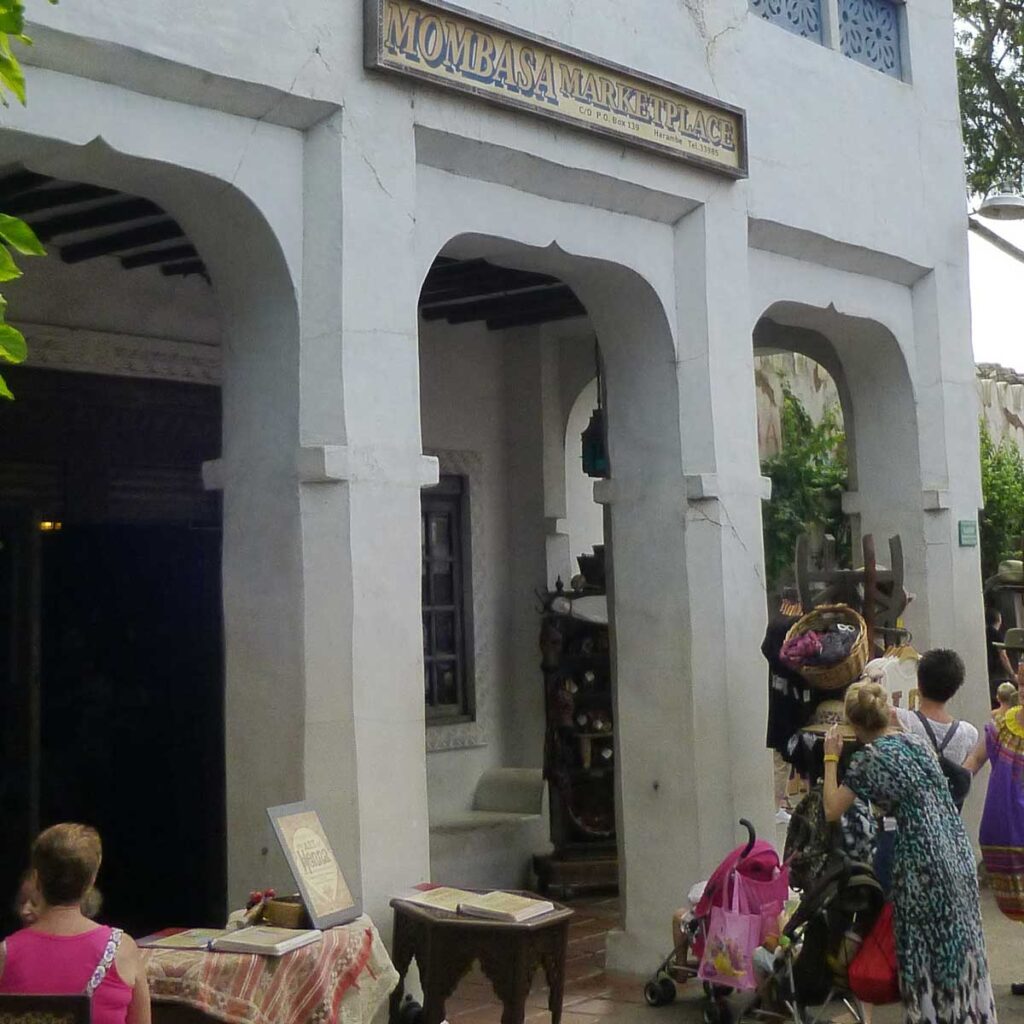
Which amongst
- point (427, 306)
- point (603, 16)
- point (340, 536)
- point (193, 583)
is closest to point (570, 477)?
point (427, 306)

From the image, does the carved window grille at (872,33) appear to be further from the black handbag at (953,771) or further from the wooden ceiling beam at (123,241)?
the black handbag at (953,771)

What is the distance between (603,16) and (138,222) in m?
2.50

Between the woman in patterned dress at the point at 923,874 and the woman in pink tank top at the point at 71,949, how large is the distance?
9.37 ft

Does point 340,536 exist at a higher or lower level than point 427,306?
lower

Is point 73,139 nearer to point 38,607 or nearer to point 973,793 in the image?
point 38,607

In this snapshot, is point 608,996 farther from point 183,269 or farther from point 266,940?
point 183,269

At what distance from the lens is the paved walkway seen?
7035mm

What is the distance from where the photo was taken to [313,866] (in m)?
5.48

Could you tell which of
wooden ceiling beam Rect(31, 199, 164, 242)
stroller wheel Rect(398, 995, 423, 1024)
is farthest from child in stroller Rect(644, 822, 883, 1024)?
wooden ceiling beam Rect(31, 199, 164, 242)

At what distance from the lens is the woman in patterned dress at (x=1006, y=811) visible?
677cm

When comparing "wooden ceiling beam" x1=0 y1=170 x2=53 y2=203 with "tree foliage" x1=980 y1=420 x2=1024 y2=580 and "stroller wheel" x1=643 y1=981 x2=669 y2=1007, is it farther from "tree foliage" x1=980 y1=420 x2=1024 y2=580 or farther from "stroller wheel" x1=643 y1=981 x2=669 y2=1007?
"tree foliage" x1=980 y1=420 x2=1024 y2=580

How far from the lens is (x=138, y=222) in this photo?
7438 millimetres

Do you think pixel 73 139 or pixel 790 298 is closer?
pixel 73 139

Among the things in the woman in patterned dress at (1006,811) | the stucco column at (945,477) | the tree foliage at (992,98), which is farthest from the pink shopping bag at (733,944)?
the tree foliage at (992,98)
